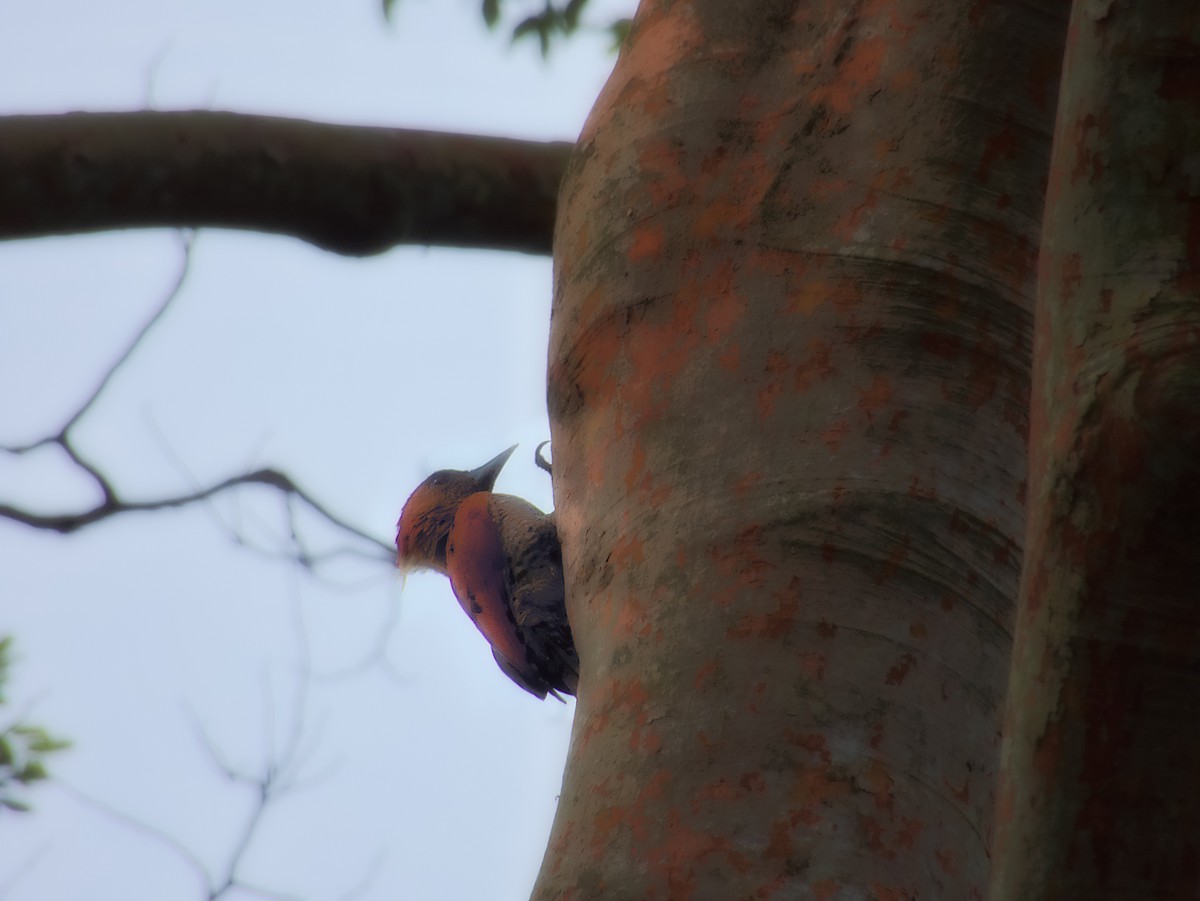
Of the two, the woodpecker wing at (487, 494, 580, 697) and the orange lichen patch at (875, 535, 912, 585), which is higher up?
the woodpecker wing at (487, 494, 580, 697)

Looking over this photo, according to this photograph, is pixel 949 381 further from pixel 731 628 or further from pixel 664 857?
pixel 664 857

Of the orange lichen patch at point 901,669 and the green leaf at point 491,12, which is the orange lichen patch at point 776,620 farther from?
the green leaf at point 491,12

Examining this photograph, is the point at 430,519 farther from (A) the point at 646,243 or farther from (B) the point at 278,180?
(A) the point at 646,243

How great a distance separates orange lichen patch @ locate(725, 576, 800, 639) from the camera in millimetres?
1255

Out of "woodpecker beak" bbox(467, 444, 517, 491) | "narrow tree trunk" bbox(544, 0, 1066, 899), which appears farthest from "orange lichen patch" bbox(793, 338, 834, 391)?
"woodpecker beak" bbox(467, 444, 517, 491)

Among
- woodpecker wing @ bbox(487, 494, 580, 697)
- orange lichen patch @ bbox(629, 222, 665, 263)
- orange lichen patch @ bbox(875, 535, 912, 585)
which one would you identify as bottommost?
orange lichen patch @ bbox(875, 535, 912, 585)

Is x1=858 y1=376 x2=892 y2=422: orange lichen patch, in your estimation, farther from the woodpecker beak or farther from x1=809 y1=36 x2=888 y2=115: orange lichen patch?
the woodpecker beak

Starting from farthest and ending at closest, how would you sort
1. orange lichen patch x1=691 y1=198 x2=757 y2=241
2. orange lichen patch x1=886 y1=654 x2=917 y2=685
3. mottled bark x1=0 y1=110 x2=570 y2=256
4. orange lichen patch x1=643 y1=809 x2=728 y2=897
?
mottled bark x1=0 y1=110 x2=570 y2=256 < orange lichen patch x1=691 y1=198 x2=757 y2=241 < orange lichen patch x1=886 y1=654 x2=917 y2=685 < orange lichen patch x1=643 y1=809 x2=728 y2=897

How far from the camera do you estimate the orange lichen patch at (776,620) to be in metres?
1.25

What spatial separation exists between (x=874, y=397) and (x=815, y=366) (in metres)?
0.08

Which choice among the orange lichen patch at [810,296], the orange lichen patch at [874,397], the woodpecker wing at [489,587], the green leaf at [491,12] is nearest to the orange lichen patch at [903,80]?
the orange lichen patch at [810,296]

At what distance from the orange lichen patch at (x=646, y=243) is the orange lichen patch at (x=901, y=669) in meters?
0.63

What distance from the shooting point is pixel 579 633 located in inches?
59.7

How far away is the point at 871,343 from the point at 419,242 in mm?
1167
